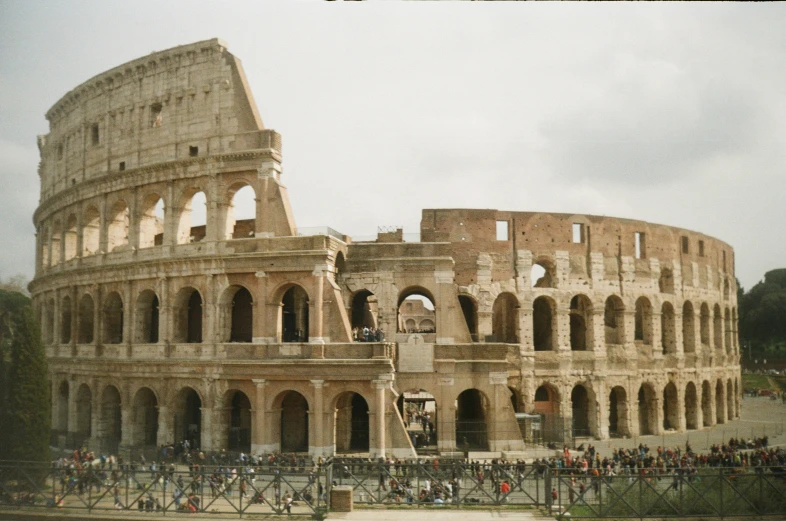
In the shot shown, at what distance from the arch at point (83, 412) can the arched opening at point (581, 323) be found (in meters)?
20.5

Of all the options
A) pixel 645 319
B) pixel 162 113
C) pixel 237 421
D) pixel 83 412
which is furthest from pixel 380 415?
pixel 645 319

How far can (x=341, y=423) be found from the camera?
23188mm

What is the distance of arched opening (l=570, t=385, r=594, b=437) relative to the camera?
92.0ft

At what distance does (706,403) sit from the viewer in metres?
33.3

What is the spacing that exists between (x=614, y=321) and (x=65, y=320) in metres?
24.9

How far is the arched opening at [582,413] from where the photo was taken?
92.0 feet

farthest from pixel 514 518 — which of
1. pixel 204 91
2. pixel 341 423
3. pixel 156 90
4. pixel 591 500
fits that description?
pixel 156 90

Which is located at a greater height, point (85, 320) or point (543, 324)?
point (85, 320)

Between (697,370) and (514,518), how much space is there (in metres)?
22.7

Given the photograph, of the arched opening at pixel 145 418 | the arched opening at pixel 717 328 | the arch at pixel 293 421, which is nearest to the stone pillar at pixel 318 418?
the arch at pixel 293 421

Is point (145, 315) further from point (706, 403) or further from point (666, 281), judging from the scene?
point (706, 403)

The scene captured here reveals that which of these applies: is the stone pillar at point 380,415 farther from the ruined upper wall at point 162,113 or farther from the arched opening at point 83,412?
the arched opening at point 83,412

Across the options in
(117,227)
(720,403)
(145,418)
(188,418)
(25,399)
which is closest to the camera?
(25,399)

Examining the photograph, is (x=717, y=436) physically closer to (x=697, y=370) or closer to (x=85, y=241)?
(x=697, y=370)
